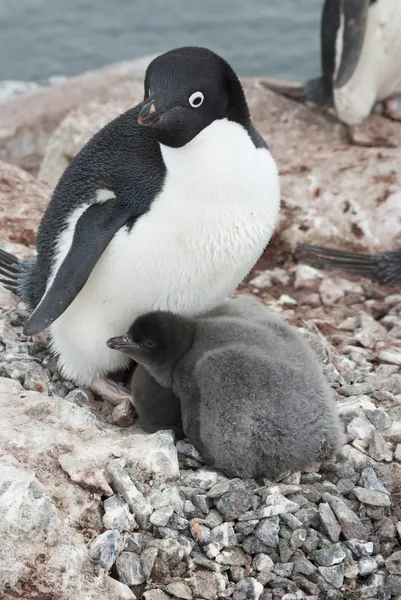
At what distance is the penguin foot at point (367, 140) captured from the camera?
535 cm

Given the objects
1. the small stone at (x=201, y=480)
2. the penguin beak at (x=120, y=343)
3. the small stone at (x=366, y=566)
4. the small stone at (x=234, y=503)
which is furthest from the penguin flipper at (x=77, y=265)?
the small stone at (x=366, y=566)

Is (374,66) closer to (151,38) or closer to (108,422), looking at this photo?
(108,422)

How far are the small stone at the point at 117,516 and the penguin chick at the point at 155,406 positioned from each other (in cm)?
41

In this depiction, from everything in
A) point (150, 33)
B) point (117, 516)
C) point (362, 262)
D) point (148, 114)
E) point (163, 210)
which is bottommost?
point (362, 262)

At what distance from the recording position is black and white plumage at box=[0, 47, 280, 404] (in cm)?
257

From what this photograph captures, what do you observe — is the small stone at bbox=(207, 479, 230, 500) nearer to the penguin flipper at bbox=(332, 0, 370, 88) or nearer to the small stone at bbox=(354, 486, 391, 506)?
the small stone at bbox=(354, 486, 391, 506)

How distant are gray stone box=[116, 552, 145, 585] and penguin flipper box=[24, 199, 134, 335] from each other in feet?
2.51

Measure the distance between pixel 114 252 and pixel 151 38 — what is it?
801 cm

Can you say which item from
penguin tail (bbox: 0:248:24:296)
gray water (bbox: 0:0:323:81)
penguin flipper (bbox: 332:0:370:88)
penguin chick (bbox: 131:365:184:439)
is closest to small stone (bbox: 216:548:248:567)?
penguin chick (bbox: 131:365:184:439)

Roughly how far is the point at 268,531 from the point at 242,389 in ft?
1.25

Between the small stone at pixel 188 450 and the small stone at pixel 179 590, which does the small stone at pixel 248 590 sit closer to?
the small stone at pixel 179 590

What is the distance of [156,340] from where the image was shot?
266 centimetres

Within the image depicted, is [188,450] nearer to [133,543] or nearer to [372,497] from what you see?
[133,543]

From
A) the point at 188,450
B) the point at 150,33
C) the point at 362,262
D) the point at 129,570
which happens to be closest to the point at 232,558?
the point at 129,570
